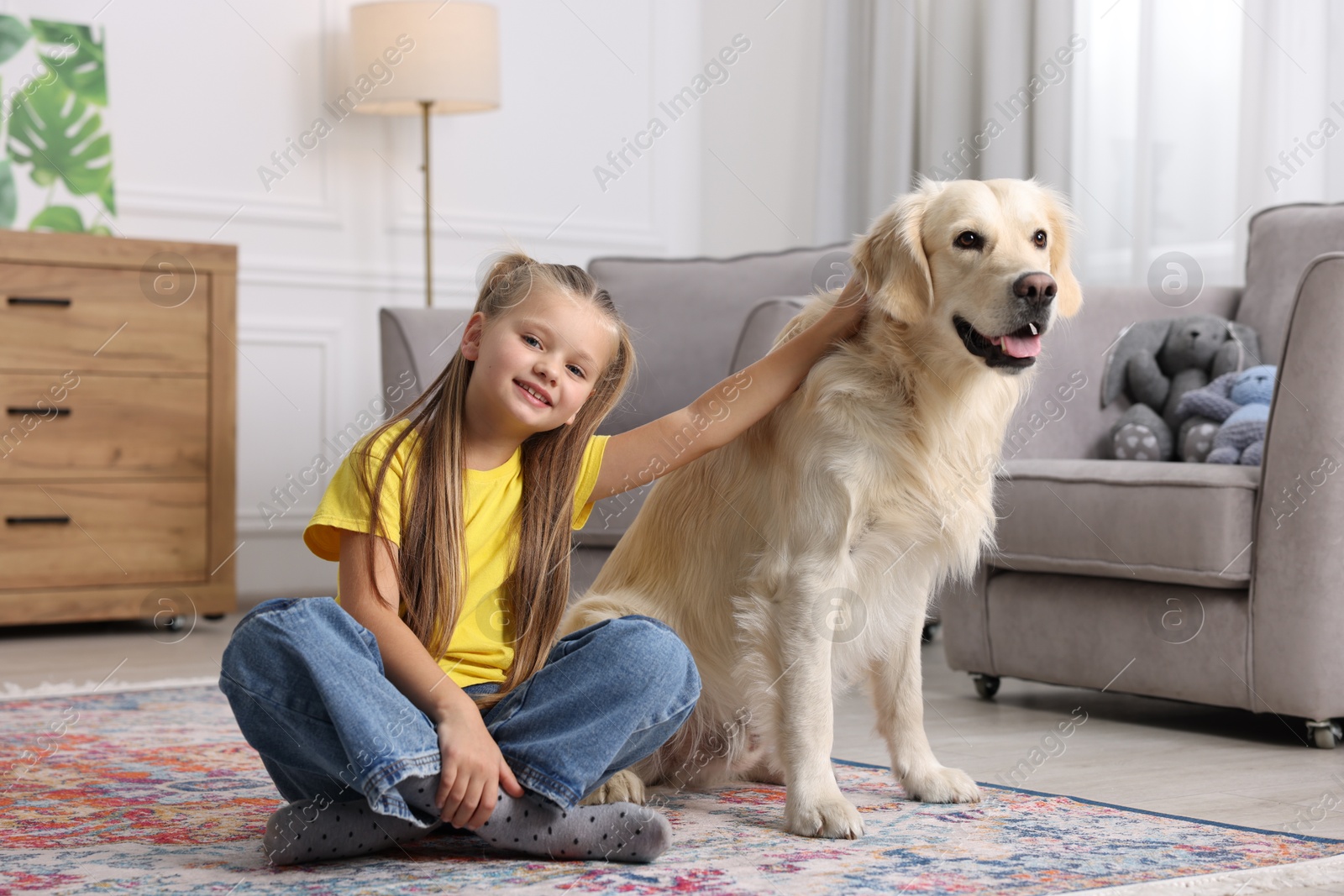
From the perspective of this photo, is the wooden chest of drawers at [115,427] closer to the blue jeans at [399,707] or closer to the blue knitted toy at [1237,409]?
the blue jeans at [399,707]

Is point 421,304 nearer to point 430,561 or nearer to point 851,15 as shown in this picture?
point 851,15

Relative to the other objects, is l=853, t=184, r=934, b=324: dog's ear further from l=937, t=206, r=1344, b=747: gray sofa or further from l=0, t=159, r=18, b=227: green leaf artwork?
l=0, t=159, r=18, b=227: green leaf artwork

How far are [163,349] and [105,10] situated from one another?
1.25m

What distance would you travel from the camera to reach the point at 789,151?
512 cm

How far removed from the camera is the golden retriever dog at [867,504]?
167 cm

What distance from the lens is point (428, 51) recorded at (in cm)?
422

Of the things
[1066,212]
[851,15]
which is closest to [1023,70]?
[851,15]

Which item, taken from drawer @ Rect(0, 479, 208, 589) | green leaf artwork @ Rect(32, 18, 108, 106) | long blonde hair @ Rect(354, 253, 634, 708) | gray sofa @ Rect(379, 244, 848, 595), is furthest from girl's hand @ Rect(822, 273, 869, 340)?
green leaf artwork @ Rect(32, 18, 108, 106)

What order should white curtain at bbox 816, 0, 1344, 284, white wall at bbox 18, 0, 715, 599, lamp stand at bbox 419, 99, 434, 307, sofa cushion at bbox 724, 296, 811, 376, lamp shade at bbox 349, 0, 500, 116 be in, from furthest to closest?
lamp stand at bbox 419, 99, 434, 307
white wall at bbox 18, 0, 715, 599
lamp shade at bbox 349, 0, 500, 116
white curtain at bbox 816, 0, 1344, 284
sofa cushion at bbox 724, 296, 811, 376

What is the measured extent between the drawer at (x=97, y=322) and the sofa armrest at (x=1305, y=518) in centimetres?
282

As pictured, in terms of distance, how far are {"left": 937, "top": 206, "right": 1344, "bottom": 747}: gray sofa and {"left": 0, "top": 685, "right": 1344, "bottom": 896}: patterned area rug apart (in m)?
0.67

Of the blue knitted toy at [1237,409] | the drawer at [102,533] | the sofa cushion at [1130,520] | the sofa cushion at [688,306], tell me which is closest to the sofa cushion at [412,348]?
the sofa cushion at [688,306]

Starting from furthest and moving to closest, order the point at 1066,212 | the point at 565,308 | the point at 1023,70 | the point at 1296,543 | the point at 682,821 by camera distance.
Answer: the point at 1023,70
the point at 1296,543
the point at 1066,212
the point at 682,821
the point at 565,308

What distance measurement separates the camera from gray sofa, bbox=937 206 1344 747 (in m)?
2.22
